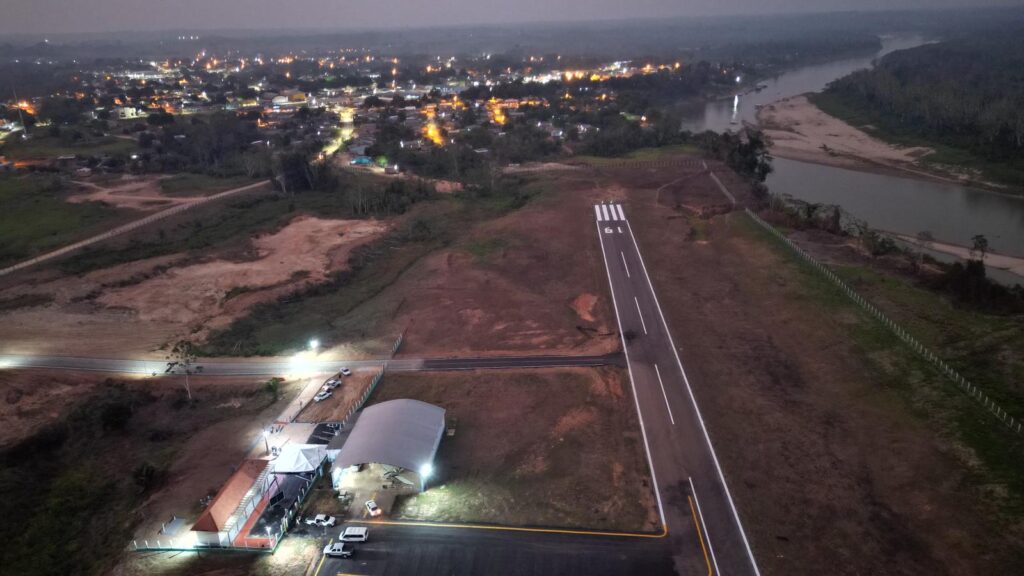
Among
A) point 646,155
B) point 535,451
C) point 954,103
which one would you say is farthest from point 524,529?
point 954,103

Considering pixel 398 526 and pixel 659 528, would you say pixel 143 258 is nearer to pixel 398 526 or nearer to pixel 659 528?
pixel 398 526

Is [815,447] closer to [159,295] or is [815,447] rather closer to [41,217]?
[159,295]

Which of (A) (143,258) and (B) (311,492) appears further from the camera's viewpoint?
(A) (143,258)

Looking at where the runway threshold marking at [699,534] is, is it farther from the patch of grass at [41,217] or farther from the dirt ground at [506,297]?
the patch of grass at [41,217]

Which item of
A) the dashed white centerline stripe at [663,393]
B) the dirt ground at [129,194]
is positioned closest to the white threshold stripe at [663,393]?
the dashed white centerline stripe at [663,393]

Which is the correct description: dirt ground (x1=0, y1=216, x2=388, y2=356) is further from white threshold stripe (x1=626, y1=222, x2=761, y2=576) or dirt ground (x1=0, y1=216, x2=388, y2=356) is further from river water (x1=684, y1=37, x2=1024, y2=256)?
river water (x1=684, y1=37, x2=1024, y2=256)

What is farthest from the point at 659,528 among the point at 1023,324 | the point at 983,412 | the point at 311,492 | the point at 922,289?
the point at 922,289
